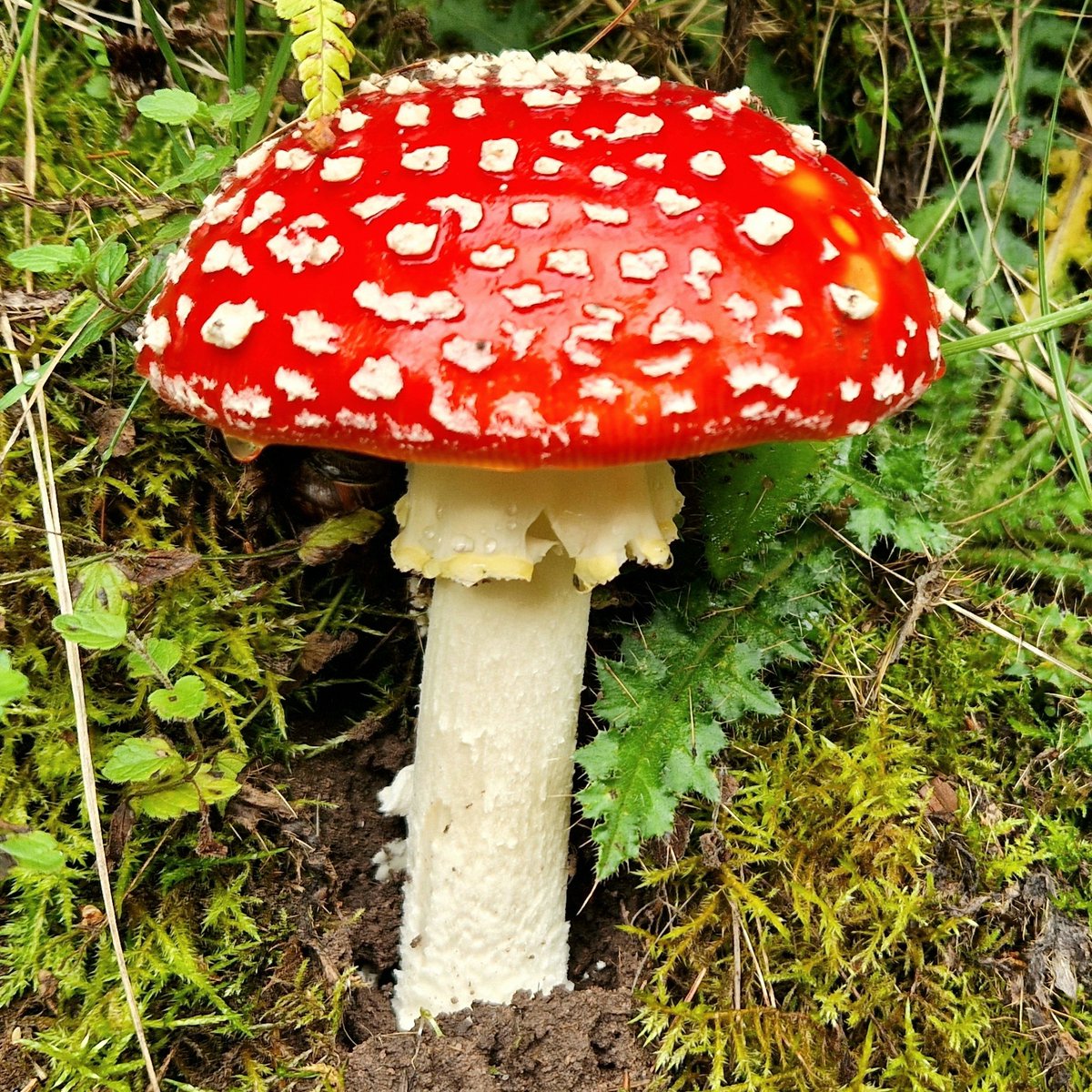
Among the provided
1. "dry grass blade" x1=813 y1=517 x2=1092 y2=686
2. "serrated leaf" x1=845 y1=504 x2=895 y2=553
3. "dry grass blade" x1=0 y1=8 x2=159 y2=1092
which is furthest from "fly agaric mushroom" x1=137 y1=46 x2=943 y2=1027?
"dry grass blade" x1=813 y1=517 x2=1092 y2=686

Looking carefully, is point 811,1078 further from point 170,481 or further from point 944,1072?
point 170,481

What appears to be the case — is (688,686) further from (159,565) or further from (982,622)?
(159,565)

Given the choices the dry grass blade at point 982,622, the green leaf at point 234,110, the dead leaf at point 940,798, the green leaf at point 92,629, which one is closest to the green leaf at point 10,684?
the green leaf at point 92,629

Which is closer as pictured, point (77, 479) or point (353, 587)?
point (77, 479)

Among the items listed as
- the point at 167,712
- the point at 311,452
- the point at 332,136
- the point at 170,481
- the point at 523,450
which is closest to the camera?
the point at 523,450

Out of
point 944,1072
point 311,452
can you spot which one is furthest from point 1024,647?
point 311,452

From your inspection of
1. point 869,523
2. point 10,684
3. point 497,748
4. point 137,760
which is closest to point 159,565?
point 137,760

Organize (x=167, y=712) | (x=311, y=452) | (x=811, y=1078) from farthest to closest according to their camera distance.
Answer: (x=311, y=452) → (x=811, y=1078) → (x=167, y=712)
